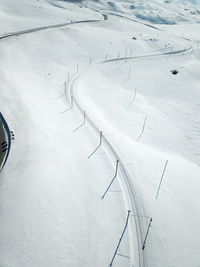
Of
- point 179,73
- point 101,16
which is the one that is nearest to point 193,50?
point 179,73

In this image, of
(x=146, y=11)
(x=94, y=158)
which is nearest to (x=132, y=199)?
(x=94, y=158)

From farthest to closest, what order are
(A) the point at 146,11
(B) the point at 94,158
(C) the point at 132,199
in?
(A) the point at 146,11, (B) the point at 94,158, (C) the point at 132,199

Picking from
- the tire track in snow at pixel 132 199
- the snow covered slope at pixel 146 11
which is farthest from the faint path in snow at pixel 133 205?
the snow covered slope at pixel 146 11

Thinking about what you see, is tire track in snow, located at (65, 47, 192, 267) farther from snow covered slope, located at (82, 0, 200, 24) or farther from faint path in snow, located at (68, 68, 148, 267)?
snow covered slope, located at (82, 0, 200, 24)

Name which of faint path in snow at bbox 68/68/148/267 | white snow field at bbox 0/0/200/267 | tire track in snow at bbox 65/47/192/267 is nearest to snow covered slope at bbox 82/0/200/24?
white snow field at bbox 0/0/200/267

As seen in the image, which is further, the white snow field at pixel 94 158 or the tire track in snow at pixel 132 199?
the white snow field at pixel 94 158

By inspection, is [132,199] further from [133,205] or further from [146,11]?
[146,11]

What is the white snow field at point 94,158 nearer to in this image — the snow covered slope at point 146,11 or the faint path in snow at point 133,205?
the faint path in snow at point 133,205

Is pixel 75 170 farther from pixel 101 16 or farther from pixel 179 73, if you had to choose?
pixel 101 16
